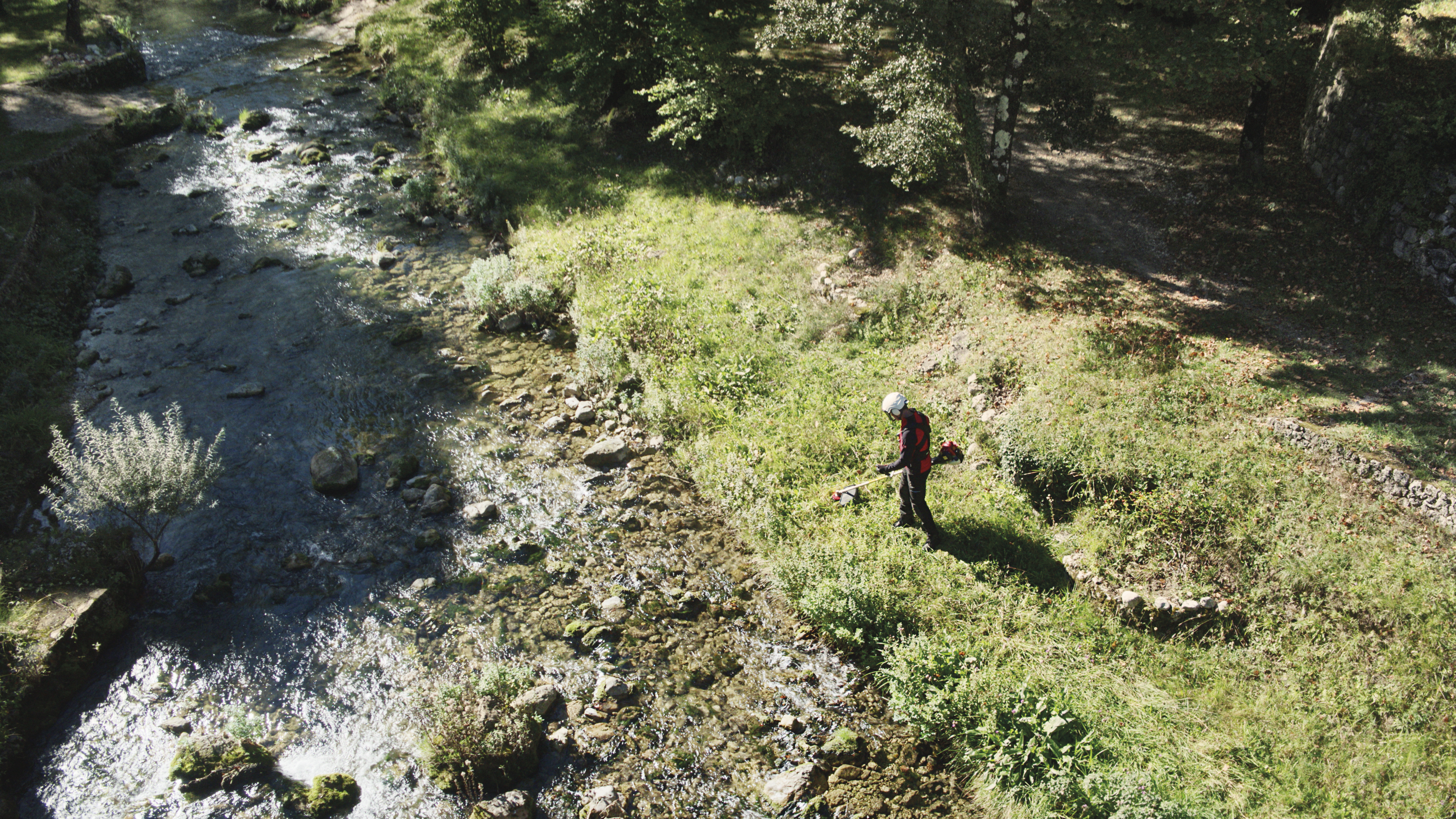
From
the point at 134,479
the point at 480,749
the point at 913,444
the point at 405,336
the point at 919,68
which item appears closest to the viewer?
the point at 480,749

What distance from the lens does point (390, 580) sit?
427 inches

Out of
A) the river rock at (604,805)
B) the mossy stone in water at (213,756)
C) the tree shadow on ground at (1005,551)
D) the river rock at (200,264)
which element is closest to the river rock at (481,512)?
the mossy stone in water at (213,756)

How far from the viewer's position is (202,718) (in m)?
8.92

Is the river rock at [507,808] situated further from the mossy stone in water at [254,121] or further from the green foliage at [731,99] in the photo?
the mossy stone in water at [254,121]

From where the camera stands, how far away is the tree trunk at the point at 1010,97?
46.3ft

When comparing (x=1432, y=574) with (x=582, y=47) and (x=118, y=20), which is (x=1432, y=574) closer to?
(x=582, y=47)

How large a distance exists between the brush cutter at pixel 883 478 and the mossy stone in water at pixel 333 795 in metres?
7.45

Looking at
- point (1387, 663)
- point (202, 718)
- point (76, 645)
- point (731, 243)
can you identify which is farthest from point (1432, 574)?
point (76, 645)

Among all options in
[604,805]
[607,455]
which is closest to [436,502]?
[607,455]

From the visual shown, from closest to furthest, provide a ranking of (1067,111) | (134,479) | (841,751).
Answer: (841,751)
(134,479)
(1067,111)

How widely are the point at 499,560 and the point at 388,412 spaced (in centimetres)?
494

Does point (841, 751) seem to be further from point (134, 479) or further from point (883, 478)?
point (134, 479)

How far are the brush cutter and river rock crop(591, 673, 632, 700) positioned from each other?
4263 mm

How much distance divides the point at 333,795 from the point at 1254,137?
20.8 metres
